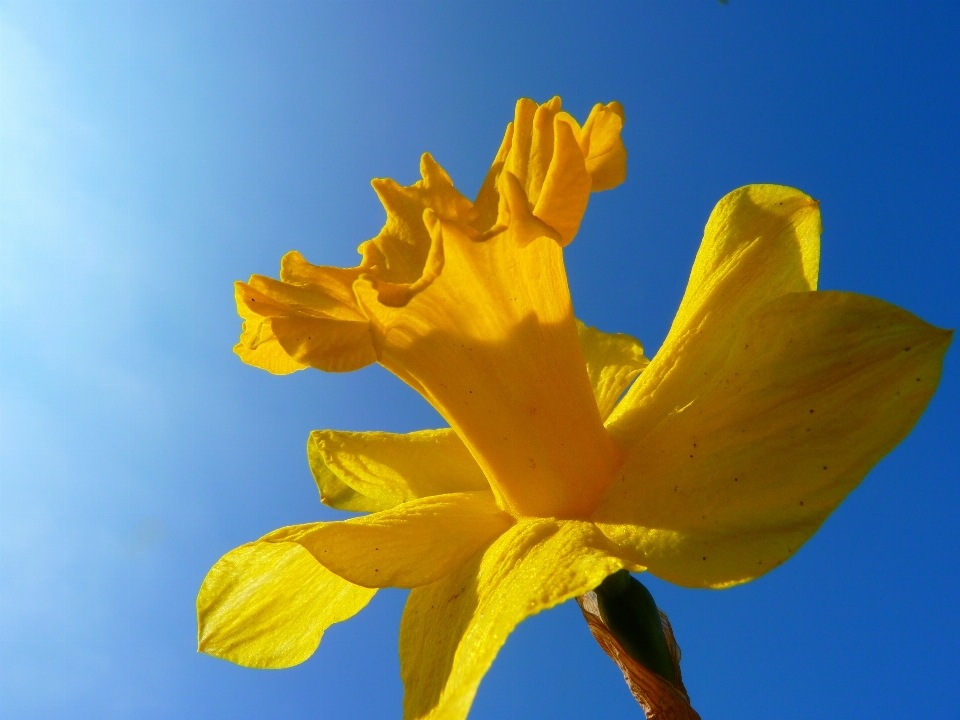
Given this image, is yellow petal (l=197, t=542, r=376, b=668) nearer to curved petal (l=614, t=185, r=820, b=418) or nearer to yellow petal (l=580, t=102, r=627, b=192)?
curved petal (l=614, t=185, r=820, b=418)

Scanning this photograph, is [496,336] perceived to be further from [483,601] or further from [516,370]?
[483,601]

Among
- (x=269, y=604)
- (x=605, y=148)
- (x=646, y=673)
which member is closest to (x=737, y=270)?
(x=605, y=148)

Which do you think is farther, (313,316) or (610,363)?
(610,363)

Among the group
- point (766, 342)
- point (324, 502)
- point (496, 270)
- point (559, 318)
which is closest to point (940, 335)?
point (766, 342)

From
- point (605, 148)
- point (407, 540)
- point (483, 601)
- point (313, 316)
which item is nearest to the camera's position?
point (483, 601)

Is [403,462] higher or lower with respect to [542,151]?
lower

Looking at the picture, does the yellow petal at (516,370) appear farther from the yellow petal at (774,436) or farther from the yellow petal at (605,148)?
the yellow petal at (605,148)

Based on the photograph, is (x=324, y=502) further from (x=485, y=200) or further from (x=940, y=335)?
(x=940, y=335)
